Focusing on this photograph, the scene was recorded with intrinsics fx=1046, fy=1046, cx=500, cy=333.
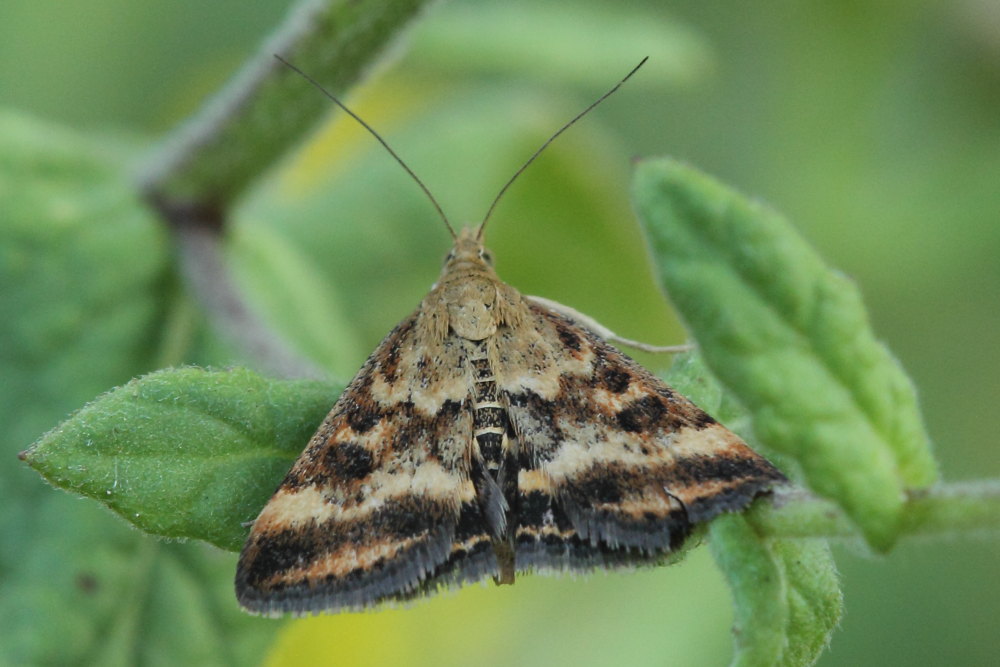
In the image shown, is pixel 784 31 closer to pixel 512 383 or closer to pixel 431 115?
pixel 431 115

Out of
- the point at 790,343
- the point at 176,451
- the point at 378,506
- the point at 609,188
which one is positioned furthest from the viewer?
the point at 609,188

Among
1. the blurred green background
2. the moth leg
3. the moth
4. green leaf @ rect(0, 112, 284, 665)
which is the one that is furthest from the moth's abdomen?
the blurred green background

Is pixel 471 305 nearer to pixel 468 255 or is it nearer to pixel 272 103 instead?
pixel 468 255

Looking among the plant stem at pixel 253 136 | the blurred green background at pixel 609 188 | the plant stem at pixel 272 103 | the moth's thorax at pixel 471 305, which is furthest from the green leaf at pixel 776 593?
the blurred green background at pixel 609 188

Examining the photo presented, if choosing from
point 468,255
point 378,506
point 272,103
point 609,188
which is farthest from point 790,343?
point 609,188

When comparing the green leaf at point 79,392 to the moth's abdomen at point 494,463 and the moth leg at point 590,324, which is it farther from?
the moth leg at point 590,324

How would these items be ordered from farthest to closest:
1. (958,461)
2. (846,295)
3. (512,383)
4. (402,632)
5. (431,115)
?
(958,461), (431,115), (402,632), (512,383), (846,295)

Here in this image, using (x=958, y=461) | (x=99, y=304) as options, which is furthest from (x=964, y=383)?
(x=99, y=304)
